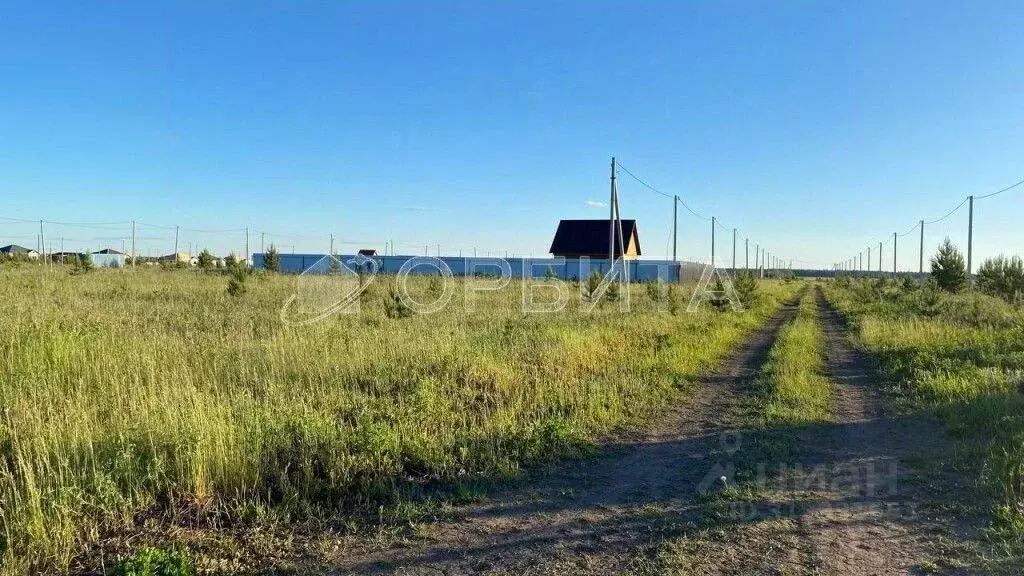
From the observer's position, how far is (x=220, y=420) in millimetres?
4320

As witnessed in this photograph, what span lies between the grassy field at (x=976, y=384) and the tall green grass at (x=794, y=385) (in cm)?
103

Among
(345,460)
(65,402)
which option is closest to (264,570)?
(345,460)

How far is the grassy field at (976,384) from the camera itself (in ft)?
13.7

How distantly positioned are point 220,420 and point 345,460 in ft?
3.36

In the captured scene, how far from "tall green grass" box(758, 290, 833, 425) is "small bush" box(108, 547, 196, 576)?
562 centimetres

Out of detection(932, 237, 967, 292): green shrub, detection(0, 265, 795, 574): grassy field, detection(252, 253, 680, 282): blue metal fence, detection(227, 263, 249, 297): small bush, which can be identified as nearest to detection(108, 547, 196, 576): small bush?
detection(0, 265, 795, 574): grassy field

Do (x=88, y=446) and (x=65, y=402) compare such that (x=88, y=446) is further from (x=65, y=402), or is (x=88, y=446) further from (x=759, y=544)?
(x=759, y=544)

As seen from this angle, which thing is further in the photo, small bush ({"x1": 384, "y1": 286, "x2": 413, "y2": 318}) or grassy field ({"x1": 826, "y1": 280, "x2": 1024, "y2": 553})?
small bush ({"x1": 384, "y1": 286, "x2": 413, "y2": 318})

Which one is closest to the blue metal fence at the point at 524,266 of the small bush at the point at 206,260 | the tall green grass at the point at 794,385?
the small bush at the point at 206,260

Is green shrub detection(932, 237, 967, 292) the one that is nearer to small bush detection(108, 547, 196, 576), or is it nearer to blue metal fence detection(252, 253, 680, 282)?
blue metal fence detection(252, 253, 680, 282)

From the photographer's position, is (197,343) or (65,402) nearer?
(65,402)

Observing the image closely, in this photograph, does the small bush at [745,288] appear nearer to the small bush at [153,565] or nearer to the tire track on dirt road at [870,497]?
the tire track on dirt road at [870,497]

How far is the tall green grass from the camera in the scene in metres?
6.58

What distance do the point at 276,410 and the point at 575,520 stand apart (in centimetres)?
301
